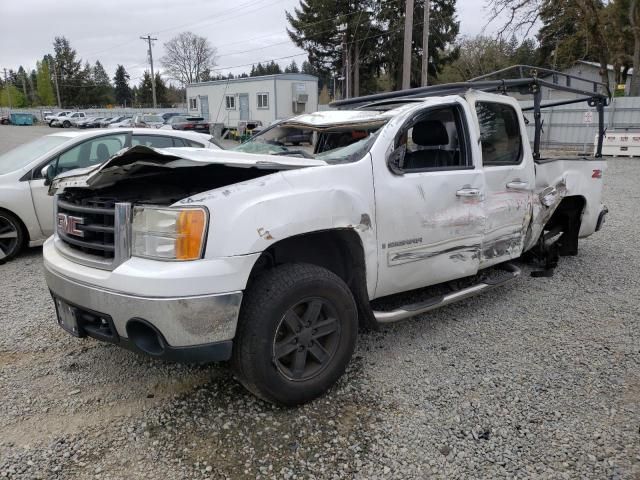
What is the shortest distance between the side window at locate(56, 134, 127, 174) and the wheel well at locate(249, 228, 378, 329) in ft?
13.9

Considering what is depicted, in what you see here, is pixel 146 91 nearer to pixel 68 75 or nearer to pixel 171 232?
pixel 68 75

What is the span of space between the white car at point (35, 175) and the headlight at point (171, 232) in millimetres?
4004

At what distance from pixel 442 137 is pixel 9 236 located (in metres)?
5.00

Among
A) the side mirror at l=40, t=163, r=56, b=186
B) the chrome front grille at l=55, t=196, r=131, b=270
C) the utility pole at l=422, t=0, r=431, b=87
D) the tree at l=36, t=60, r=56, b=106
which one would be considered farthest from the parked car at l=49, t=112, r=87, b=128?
the chrome front grille at l=55, t=196, r=131, b=270

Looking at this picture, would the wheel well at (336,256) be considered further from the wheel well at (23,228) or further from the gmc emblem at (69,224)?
the wheel well at (23,228)

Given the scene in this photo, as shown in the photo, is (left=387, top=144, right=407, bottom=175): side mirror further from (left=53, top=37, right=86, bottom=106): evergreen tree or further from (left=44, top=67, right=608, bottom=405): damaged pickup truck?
(left=53, top=37, right=86, bottom=106): evergreen tree

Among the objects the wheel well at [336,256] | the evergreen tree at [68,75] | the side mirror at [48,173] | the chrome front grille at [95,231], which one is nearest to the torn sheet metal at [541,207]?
the wheel well at [336,256]

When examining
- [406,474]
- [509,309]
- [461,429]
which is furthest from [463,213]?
[406,474]

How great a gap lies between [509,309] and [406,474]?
2495 millimetres

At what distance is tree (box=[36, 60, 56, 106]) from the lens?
94875 millimetres

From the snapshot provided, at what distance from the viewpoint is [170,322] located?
2.46 meters

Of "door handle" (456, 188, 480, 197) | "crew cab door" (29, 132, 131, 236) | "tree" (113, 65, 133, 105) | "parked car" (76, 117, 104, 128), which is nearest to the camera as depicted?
"door handle" (456, 188, 480, 197)

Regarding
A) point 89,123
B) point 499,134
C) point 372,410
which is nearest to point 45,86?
point 89,123

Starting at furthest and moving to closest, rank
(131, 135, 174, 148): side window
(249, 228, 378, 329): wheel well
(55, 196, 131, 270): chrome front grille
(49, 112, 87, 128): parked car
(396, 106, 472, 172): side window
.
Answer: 1. (49, 112, 87, 128): parked car
2. (131, 135, 174, 148): side window
3. (396, 106, 472, 172): side window
4. (249, 228, 378, 329): wheel well
5. (55, 196, 131, 270): chrome front grille
